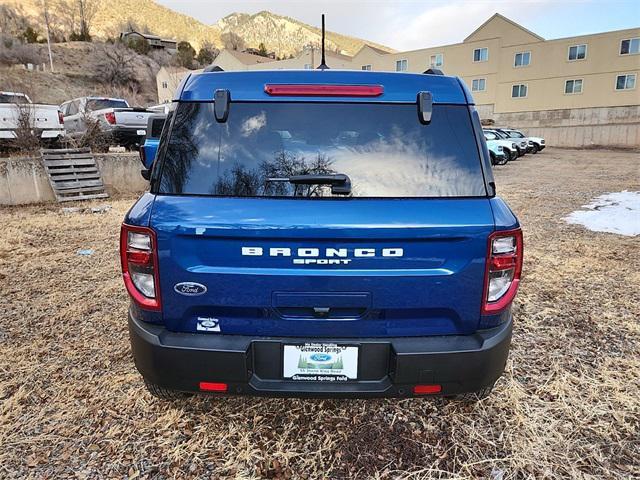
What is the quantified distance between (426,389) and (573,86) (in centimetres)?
4077

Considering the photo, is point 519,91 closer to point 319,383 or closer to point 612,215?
point 612,215

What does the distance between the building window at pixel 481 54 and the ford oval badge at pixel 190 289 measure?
4185 cm

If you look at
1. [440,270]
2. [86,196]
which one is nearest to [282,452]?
[440,270]

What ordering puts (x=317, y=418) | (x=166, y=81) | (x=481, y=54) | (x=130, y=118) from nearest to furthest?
(x=317, y=418)
(x=130, y=118)
(x=481, y=54)
(x=166, y=81)

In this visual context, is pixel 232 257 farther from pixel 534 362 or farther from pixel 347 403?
pixel 534 362

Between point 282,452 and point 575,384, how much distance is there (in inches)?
75.8

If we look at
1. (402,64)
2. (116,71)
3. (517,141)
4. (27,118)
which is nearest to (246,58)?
(116,71)

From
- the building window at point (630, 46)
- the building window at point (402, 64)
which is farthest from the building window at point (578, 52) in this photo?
the building window at point (402, 64)

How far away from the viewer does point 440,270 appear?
5.83ft

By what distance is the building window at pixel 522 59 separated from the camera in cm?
3566

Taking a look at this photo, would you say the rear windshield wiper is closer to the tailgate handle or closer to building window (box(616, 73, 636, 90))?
the tailgate handle

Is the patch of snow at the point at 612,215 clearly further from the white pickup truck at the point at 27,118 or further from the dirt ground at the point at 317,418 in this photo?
the white pickup truck at the point at 27,118

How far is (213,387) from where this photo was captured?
189cm

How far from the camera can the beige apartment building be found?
32.7m
